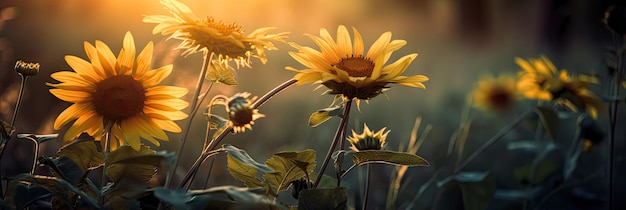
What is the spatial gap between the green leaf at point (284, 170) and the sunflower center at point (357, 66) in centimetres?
10

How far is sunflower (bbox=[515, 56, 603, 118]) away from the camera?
4.99ft

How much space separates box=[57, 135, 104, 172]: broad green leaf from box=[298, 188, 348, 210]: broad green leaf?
0.81ft

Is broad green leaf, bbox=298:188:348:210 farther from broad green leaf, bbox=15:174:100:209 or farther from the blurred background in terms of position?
the blurred background

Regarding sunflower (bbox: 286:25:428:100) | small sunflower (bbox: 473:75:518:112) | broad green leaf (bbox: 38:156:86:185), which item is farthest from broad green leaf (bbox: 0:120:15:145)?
small sunflower (bbox: 473:75:518:112)

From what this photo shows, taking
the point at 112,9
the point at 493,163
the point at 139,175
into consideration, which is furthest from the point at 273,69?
the point at 139,175

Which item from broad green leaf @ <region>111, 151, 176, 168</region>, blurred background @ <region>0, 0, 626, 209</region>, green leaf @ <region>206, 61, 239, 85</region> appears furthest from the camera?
blurred background @ <region>0, 0, 626, 209</region>

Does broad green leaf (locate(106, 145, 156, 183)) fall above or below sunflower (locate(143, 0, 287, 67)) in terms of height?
below

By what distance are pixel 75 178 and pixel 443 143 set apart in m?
1.59

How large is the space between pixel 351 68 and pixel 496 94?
66.4 inches

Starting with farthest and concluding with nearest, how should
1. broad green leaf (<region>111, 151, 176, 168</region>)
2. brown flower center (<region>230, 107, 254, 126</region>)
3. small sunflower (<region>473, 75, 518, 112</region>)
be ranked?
small sunflower (<region>473, 75, 518, 112</region>), brown flower center (<region>230, 107, 254, 126</region>), broad green leaf (<region>111, 151, 176, 168</region>)

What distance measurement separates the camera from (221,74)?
825 millimetres

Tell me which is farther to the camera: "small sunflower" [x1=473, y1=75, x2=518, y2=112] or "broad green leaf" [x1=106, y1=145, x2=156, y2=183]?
"small sunflower" [x1=473, y1=75, x2=518, y2=112]

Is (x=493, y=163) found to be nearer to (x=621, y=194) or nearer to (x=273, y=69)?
(x=621, y=194)

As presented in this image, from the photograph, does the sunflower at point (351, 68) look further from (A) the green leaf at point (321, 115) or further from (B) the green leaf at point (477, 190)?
(B) the green leaf at point (477, 190)
